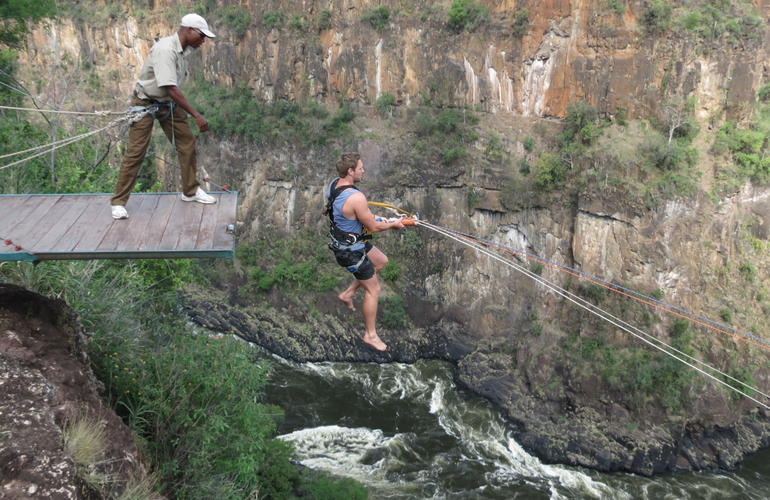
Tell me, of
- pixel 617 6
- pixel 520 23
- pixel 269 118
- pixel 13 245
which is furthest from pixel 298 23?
pixel 13 245

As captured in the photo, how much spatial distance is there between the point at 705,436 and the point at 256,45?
23.7 m

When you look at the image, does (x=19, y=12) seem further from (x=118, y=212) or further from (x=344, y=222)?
(x=344, y=222)

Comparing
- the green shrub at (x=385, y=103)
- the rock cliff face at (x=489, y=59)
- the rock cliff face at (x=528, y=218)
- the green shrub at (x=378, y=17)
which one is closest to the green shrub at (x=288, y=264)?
the rock cliff face at (x=528, y=218)

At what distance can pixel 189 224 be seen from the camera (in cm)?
522

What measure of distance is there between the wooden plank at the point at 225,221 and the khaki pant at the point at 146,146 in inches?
16.2

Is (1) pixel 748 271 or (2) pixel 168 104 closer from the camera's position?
(2) pixel 168 104

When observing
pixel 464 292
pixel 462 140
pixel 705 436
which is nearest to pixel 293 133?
pixel 462 140

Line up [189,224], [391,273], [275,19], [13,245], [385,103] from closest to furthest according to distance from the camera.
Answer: [13,245] < [189,224] < [391,273] < [385,103] < [275,19]

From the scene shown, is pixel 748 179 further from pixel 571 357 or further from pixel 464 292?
pixel 464 292

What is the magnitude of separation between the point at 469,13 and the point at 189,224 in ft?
63.4

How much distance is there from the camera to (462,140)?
2172cm

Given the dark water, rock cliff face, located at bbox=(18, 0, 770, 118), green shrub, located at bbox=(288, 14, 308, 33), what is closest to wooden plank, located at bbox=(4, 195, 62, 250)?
the dark water

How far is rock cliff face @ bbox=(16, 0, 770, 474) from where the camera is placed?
16062mm

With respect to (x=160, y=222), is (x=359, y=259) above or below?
below
